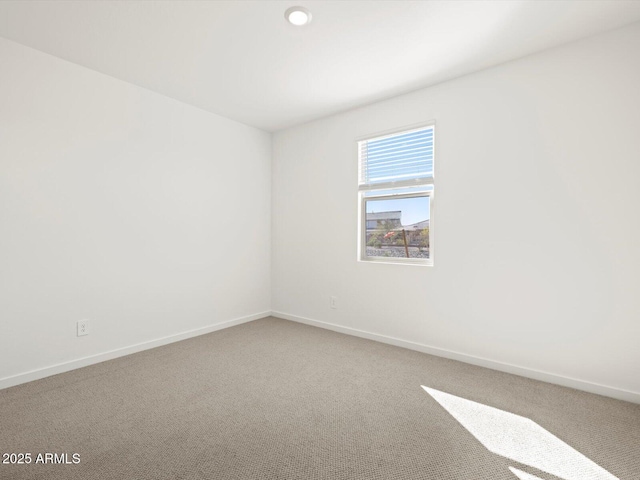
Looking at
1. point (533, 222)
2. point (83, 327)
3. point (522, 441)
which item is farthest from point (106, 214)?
point (533, 222)

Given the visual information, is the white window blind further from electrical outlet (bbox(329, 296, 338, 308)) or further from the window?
electrical outlet (bbox(329, 296, 338, 308))

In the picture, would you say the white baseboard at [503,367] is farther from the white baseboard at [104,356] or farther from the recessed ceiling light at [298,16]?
the recessed ceiling light at [298,16]

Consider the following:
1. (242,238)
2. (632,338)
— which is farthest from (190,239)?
(632,338)

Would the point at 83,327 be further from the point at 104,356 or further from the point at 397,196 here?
the point at 397,196

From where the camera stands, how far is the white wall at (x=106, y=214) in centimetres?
239

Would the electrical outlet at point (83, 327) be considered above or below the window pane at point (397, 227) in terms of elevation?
below

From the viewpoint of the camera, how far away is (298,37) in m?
2.30

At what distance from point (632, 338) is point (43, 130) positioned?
4.50 metres

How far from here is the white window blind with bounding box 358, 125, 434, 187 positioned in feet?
10.3

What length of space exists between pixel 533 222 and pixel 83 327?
3745mm

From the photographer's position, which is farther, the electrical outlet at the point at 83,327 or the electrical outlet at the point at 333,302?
the electrical outlet at the point at 333,302

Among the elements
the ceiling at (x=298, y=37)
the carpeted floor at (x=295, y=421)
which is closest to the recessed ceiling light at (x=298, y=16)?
the ceiling at (x=298, y=37)

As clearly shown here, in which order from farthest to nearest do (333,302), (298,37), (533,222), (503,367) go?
(333,302), (503,367), (533,222), (298,37)

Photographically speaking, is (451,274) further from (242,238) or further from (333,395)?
(242,238)
